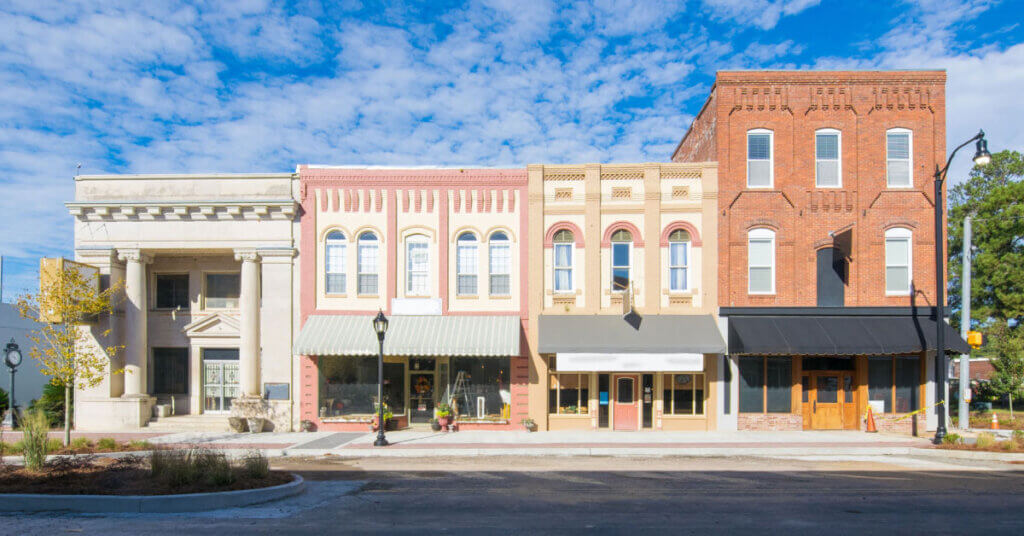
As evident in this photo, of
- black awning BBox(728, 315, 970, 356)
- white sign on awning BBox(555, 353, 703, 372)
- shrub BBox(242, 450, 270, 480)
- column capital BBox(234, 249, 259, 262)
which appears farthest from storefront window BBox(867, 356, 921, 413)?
column capital BBox(234, 249, 259, 262)

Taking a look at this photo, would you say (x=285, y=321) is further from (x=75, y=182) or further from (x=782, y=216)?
(x=782, y=216)

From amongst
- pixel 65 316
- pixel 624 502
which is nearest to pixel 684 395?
pixel 624 502

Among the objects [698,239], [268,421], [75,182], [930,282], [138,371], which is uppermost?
[75,182]

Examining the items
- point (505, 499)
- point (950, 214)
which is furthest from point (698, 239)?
point (950, 214)

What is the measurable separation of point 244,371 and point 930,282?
23.1 metres

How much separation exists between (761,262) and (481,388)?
1043 cm

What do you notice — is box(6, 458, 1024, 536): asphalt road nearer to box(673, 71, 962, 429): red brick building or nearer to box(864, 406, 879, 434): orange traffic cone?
box(864, 406, 879, 434): orange traffic cone

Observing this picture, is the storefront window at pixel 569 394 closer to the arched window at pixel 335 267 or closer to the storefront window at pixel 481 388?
the storefront window at pixel 481 388

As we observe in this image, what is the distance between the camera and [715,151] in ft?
71.4

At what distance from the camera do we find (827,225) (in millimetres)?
21141

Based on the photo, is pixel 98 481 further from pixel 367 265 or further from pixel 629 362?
pixel 629 362

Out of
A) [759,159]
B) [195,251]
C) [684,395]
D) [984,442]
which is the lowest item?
[984,442]

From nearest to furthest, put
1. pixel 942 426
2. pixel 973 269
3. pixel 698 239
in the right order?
pixel 942 426 → pixel 698 239 → pixel 973 269

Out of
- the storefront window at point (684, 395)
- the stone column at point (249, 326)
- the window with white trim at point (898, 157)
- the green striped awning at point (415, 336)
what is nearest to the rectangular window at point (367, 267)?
the green striped awning at point (415, 336)
